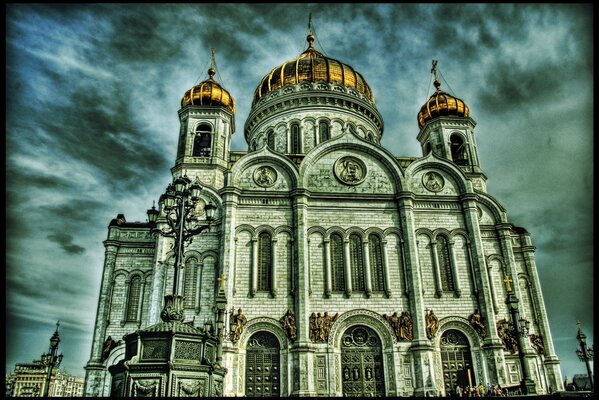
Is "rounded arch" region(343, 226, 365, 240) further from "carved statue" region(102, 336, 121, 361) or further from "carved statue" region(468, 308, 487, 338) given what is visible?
"carved statue" region(102, 336, 121, 361)

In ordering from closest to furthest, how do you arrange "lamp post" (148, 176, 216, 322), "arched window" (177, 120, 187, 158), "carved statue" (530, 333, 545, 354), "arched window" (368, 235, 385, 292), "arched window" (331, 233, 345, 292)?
"lamp post" (148, 176, 216, 322) → "arched window" (331, 233, 345, 292) → "arched window" (368, 235, 385, 292) → "carved statue" (530, 333, 545, 354) → "arched window" (177, 120, 187, 158)

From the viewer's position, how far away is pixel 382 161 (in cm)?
2495

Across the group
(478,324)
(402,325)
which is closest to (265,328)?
(402,325)

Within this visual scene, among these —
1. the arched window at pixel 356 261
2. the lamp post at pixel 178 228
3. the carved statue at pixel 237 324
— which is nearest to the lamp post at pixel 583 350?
the arched window at pixel 356 261

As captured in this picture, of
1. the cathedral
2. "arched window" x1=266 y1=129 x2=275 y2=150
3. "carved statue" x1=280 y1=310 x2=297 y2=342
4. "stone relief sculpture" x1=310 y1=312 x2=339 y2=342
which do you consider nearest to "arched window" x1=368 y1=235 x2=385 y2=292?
the cathedral

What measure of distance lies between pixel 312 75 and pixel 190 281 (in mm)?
17316

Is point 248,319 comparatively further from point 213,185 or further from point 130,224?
point 130,224

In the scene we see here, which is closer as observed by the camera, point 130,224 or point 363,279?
point 363,279

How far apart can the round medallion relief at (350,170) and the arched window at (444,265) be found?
5.41 m

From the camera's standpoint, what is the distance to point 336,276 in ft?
72.6

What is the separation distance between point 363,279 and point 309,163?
22.9ft

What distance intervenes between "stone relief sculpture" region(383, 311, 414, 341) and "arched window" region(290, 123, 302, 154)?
1338 cm

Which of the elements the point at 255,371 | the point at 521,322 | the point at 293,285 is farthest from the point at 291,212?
the point at 521,322

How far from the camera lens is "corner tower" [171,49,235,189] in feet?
83.2
